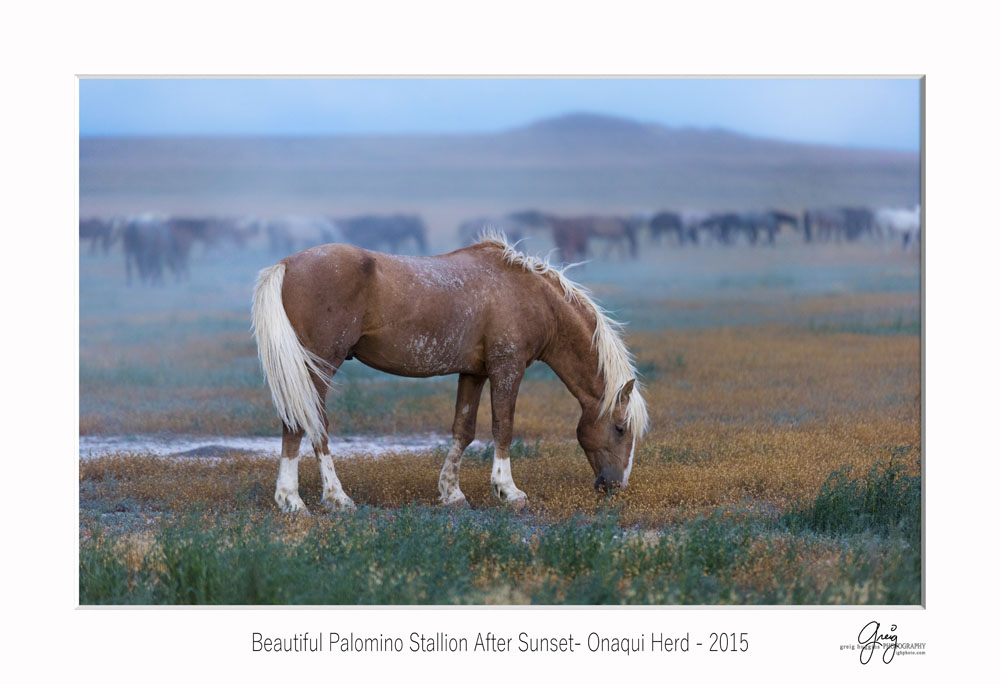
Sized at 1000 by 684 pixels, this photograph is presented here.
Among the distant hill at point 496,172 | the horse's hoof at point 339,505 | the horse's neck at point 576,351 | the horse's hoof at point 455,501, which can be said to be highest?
the distant hill at point 496,172

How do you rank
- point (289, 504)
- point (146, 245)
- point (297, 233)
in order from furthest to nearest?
point (297, 233) < point (146, 245) < point (289, 504)

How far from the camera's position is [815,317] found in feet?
39.5

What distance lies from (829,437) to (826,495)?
241 centimetres

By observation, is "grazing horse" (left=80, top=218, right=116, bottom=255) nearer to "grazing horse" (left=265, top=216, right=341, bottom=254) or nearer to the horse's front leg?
"grazing horse" (left=265, top=216, right=341, bottom=254)

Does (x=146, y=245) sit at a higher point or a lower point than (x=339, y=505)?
higher

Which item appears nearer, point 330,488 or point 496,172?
point 330,488

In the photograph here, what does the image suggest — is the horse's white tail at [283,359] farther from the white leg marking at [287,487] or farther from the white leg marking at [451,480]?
the white leg marking at [451,480]

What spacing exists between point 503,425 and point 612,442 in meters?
0.92

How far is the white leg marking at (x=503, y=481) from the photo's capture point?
689cm

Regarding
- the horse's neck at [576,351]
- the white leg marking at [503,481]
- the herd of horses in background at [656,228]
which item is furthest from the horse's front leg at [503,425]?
the herd of horses in background at [656,228]

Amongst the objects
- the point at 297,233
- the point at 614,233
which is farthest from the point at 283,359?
the point at 614,233

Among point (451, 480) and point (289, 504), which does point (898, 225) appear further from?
point (289, 504)

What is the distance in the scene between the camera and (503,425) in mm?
7000

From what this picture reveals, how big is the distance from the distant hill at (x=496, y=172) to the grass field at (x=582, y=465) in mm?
850
